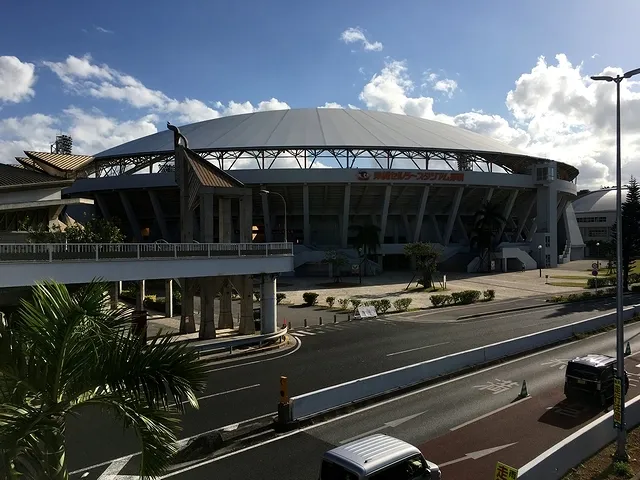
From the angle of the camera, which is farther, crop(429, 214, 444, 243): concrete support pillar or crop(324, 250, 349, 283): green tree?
crop(429, 214, 444, 243): concrete support pillar

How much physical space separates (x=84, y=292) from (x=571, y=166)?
102 metres

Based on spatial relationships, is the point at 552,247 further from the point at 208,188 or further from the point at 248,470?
the point at 248,470

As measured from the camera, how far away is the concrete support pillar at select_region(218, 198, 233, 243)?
29500 mm

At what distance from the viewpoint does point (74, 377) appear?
600 centimetres

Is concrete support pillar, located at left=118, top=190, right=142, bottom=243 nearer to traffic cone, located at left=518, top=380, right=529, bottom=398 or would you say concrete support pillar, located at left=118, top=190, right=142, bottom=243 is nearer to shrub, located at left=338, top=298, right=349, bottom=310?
shrub, located at left=338, top=298, right=349, bottom=310

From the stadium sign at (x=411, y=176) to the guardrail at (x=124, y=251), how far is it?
40733 mm

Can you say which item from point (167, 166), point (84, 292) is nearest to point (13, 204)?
point (84, 292)

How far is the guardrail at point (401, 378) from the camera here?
1552cm

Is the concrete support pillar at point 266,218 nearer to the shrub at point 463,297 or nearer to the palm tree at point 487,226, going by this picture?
the palm tree at point 487,226

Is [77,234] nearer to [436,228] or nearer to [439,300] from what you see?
[439,300]

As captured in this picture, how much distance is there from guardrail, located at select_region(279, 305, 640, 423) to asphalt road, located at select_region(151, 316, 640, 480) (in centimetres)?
62

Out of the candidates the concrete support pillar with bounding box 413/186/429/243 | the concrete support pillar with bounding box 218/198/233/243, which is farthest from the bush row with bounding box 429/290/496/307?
the concrete support pillar with bounding box 413/186/429/243

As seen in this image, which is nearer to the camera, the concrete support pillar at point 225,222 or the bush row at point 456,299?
the concrete support pillar at point 225,222

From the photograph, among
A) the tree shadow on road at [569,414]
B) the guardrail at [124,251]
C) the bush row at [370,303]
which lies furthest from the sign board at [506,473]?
the bush row at [370,303]
